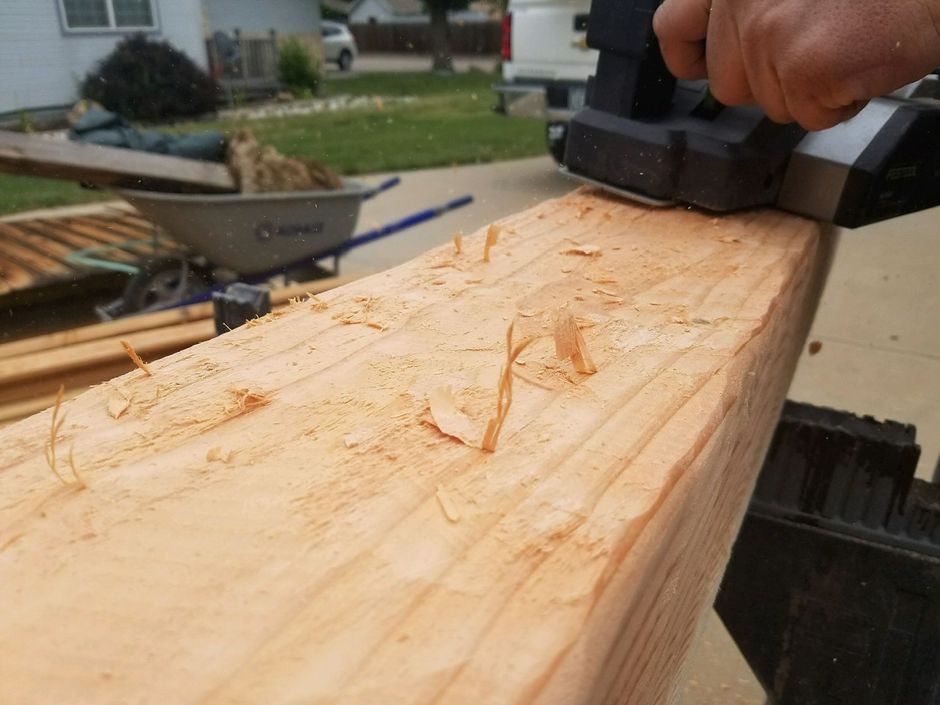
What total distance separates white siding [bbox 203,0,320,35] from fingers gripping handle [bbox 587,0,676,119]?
1.80m

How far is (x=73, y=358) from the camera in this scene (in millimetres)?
1825

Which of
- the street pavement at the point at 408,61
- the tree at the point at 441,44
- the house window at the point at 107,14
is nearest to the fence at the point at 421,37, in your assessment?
the street pavement at the point at 408,61

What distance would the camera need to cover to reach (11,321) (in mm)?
2996

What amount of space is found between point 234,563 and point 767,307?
0.55 metres

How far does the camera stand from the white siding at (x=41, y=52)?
1150 mm

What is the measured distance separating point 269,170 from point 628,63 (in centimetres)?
220

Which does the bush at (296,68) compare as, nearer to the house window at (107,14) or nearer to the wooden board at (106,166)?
the wooden board at (106,166)

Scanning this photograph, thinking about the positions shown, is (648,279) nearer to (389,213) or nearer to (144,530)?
(144,530)

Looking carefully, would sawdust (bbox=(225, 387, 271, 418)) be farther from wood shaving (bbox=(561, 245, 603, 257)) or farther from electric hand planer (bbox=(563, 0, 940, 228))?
electric hand planer (bbox=(563, 0, 940, 228))

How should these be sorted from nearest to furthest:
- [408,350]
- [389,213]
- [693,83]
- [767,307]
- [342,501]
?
[342,501], [408,350], [767,307], [693,83], [389,213]

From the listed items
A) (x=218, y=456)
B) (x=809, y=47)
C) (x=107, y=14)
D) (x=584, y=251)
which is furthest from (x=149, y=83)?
(x=218, y=456)

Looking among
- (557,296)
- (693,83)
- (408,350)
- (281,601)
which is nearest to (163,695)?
(281,601)

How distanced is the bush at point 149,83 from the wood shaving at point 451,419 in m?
1.87

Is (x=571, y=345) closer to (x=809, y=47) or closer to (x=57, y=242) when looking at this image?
(x=809, y=47)
